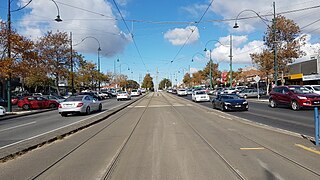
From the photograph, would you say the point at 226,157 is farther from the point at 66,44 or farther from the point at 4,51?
the point at 66,44

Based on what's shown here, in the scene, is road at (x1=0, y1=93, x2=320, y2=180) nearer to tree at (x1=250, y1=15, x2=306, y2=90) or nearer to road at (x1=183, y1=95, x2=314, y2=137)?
road at (x1=183, y1=95, x2=314, y2=137)

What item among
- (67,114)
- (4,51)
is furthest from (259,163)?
(4,51)

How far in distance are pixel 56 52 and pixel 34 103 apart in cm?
1573

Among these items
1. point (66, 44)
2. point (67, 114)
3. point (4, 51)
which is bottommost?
point (67, 114)

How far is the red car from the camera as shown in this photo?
105 feet

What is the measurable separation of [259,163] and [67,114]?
1895cm

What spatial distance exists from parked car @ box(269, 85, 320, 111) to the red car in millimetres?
21930

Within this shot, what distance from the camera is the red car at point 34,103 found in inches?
1257

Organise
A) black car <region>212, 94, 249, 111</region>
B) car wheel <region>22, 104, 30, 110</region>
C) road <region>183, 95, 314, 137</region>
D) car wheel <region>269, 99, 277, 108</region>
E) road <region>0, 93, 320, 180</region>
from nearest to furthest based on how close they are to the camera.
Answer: road <region>0, 93, 320, 180</region>, road <region>183, 95, 314, 137</region>, black car <region>212, 94, 249, 111</region>, car wheel <region>269, 99, 277, 108</region>, car wheel <region>22, 104, 30, 110</region>

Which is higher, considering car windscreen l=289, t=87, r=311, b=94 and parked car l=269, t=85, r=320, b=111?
car windscreen l=289, t=87, r=311, b=94

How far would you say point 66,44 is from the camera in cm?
4731

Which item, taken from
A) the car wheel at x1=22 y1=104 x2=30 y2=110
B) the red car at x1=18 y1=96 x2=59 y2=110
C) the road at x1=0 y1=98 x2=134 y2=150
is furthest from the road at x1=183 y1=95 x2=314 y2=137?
the car wheel at x1=22 y1=104 x2=30 y2=110

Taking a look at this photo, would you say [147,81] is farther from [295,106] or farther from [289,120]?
[289,120]

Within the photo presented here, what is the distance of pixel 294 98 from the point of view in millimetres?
Result: 23219
